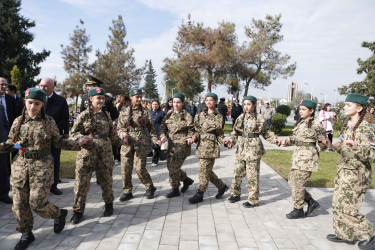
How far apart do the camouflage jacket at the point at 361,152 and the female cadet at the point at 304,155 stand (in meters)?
0.64

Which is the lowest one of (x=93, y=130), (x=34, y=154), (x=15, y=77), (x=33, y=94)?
(x=34, y=154)

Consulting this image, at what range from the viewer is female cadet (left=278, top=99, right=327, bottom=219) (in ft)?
13.8

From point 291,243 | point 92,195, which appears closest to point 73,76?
point 92,195

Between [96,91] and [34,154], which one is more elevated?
[96,91]

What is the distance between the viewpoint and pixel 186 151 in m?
5.12

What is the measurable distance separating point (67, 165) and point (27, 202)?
4587 millimetres

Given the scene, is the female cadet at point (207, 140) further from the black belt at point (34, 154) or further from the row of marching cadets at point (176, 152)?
the black belt at point (34, 154)

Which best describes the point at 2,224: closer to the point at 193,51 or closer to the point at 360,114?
the point at 360,114

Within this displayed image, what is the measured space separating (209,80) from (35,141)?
707 inches

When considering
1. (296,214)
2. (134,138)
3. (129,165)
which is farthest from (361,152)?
(129,165)

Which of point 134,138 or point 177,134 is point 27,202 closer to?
point 134,138

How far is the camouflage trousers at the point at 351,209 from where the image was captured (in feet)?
11.1

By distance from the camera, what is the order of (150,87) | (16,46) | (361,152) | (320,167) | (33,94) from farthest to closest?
1. (150,87)
2. (16,46)
3. (320,167)
4. (361,152)
5. (33,94)

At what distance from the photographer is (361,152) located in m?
3.31
